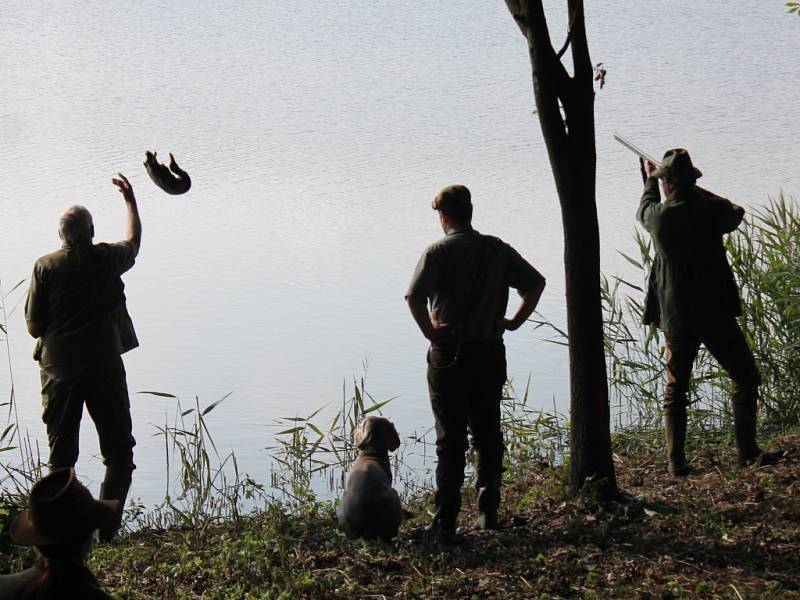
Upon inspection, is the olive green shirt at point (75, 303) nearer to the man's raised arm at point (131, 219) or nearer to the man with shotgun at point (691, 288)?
the man's raised arm at point (131, 219)

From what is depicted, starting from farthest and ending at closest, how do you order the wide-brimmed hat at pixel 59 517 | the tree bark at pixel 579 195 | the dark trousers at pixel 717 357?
the dark trousers at pixel 717 357, the tree bark at pixel 579 195, the wide-brimmed hat at pixel 59 517

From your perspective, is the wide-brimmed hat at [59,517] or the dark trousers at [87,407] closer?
the wide-brimmed hat at [59,517]

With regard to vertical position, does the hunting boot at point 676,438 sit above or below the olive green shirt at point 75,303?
below

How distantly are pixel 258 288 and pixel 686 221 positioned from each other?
31.9ft

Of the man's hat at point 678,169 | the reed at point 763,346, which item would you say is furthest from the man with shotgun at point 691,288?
the reed at point 763,346

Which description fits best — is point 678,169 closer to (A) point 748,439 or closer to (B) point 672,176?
(B) point 672,176

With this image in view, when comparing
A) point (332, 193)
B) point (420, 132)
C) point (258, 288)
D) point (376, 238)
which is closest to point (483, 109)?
point (420, 132)

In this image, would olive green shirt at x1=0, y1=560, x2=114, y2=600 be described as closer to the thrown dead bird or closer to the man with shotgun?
the thrown dead bird

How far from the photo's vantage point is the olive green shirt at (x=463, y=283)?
651 cm

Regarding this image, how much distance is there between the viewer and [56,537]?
11.8 feet

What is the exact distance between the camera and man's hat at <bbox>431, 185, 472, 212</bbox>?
6.58 metres

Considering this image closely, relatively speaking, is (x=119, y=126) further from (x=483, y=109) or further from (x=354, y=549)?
(x=354, y=549)

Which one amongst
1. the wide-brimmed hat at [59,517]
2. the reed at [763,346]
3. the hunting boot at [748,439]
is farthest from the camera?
the reed at [763,346]

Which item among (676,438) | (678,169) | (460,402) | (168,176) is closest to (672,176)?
(678,169)
